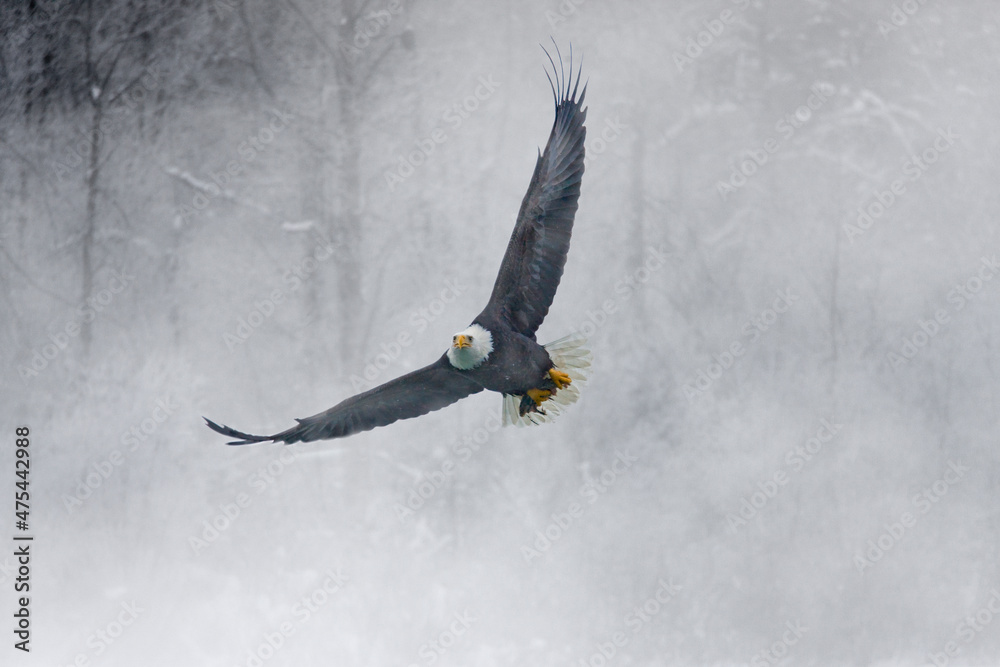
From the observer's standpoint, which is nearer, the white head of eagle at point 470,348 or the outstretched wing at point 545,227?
the white head of eagle at point 470,348

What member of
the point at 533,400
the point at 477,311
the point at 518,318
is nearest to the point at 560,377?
the point at 533,400

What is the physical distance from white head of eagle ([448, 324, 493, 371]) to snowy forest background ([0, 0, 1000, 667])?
3.67 m

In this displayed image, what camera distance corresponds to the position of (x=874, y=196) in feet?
36.1

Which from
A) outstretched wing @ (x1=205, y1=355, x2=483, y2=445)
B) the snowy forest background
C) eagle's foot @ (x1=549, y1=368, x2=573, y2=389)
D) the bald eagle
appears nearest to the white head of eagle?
the bald eagle

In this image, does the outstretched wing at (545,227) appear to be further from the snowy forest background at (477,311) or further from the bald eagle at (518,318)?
the snowy forest background at (477,311)

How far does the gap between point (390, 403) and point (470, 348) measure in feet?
2.49

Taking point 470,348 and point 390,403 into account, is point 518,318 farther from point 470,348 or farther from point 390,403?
point 390,403

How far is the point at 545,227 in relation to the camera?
700 centimetres

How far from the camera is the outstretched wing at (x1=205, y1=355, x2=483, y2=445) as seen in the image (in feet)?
22.7

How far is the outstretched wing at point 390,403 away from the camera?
6.92 meters

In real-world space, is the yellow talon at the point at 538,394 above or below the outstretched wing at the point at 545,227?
below

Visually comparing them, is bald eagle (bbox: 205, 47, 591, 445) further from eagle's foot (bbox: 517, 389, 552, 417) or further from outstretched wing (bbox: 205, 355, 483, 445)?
eagle's foot (bbox: 517, 389, 552, 417)

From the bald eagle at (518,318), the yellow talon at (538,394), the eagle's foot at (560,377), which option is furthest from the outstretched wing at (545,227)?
the yellow talon at (538,394)

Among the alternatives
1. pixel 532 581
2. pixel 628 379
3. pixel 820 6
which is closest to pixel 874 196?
pixel 820 6
